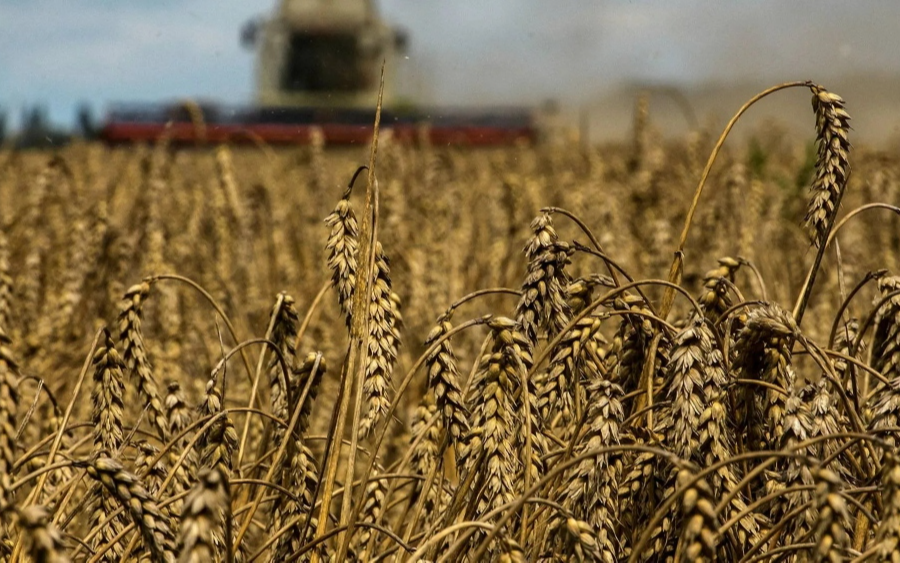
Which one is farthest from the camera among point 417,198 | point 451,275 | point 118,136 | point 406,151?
point 118,136

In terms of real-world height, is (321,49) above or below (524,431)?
above

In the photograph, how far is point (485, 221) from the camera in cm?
583

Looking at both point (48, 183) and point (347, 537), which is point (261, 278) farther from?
point (347, 537)

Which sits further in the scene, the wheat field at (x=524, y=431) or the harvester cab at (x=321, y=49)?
the harvester cab at (x=321, y=49)

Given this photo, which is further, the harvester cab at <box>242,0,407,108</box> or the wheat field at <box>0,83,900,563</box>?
the harvester cab at <box>242,0,407,108</box>

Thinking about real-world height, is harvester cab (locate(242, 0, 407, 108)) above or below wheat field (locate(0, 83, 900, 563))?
above

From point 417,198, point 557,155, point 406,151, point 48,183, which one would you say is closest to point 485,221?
point 417,198

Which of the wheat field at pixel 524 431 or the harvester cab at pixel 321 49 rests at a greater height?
the harvester cab at pixel 321 49

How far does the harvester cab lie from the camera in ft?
15.3

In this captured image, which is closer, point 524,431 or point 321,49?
point 524,431

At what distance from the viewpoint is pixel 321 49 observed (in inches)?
111

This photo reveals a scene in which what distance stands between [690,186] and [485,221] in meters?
1.12

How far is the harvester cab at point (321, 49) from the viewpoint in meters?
4.66

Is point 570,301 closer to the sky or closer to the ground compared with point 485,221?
closer to the sky
